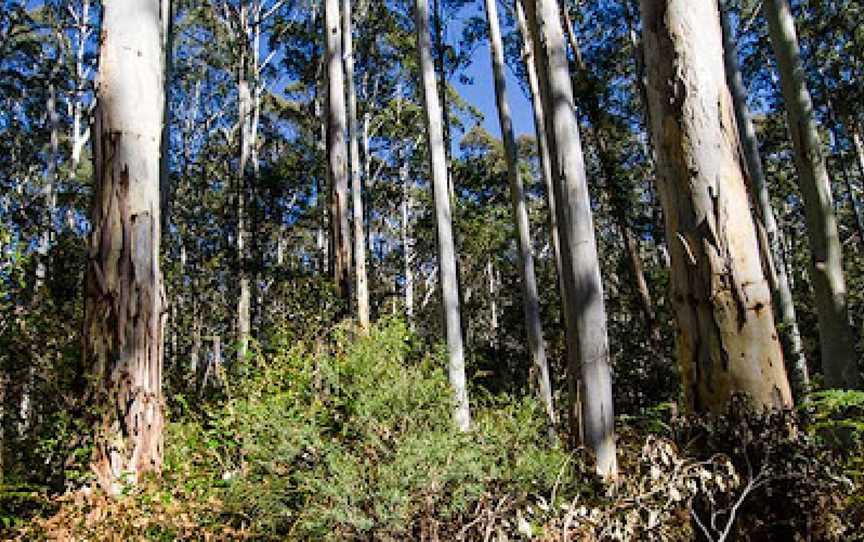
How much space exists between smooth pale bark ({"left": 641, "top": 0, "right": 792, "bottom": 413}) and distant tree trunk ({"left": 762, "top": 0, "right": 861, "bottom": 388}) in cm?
258

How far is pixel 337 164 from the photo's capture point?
9.25 m

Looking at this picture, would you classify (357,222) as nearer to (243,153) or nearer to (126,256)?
(126,256)

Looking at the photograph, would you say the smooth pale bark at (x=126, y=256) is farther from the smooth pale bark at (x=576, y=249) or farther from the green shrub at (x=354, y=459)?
the smooth pale bark at (x=576, y=249)

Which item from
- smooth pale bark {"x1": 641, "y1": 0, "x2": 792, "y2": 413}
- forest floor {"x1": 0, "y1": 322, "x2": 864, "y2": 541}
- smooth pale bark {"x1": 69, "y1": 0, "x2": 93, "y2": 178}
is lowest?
forest floor {"x1": 0, "y1": 322, "x2": 864, "y2": 541}

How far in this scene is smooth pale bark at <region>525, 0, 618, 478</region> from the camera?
14.3 ft

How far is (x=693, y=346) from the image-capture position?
2.06 m

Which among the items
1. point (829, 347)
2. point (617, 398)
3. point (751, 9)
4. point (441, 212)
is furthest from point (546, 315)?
point (829, 347)

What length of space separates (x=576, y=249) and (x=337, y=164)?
4.97 meters

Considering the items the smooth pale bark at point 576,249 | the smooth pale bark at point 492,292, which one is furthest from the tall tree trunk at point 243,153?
the smooth pale bark at point 576,249

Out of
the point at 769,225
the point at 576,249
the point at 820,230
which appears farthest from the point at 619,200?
the point at 820,230

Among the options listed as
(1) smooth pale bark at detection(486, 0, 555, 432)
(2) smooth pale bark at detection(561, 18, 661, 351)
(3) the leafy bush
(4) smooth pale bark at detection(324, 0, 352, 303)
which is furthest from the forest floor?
(2) smooth pale bark at detection(561, 18, 661, 351)

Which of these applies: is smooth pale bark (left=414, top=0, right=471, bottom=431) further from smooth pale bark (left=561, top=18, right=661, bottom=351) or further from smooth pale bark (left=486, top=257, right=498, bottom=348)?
smooth pale bark (left=486, top=257, right=498, bottom=348)

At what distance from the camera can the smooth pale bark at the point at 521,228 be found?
955cm

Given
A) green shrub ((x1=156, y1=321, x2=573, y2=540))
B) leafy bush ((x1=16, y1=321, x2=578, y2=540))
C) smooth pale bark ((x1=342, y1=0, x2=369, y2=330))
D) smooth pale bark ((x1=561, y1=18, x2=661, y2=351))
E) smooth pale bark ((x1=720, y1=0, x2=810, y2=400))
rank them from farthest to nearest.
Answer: smooth pale bark ((x1=561, y1=18, x2=661, y2=351)) → smooth pale bark ((x1=342, y1=0, x2=369, y2=330)) → smooth pale bark ((x1=720, y1=0, x2=810, y2=400)) → green shrub ((x1=156, y1=321, x2=573, y2=540)) → leafy bush ((x1=16, y1=321, x2=578, y2=540))
